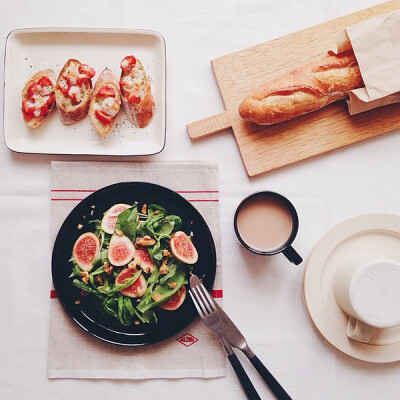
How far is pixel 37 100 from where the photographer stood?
1.55m

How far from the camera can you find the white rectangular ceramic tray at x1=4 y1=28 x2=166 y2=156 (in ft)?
5.16

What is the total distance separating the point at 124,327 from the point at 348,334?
722 millimetres

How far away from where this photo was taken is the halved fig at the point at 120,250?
4.86ft

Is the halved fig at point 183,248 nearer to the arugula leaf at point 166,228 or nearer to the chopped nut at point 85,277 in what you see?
the arugula leaf at point 166,228

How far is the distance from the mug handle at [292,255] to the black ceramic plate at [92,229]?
236 millimetres

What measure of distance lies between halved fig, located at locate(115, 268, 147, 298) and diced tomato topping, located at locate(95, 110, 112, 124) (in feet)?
1.58

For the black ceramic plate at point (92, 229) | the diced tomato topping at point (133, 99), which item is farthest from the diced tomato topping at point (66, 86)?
the black ceramic plate at point (92, 229)

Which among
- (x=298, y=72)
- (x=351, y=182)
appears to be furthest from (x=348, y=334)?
(x=298, y=72)

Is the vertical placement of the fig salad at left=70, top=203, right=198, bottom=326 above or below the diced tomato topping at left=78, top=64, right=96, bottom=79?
below

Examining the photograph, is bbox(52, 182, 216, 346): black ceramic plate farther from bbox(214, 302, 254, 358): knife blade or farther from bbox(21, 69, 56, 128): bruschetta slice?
bbox(21, 69, 56, 128): bruschetta slice

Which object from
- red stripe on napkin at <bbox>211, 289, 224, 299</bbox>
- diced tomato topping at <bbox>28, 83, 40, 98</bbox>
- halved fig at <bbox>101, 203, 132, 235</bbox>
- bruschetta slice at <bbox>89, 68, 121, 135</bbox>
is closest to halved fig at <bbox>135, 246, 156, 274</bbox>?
halved fig at <bbox>101, 203, 132, 235</bbox>

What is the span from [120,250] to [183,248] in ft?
0.65

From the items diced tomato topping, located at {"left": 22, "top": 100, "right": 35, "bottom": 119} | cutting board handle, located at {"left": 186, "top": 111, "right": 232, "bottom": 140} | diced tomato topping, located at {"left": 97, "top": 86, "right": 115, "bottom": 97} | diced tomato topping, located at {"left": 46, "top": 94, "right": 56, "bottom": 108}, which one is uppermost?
diced tomato topping, located at {"left": 97, "top": 86, "right": 115, "bottom": 97}

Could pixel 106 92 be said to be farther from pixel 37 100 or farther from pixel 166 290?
pixel 166 290
